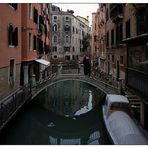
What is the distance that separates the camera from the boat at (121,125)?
8211mm

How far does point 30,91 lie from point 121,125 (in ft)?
26.0

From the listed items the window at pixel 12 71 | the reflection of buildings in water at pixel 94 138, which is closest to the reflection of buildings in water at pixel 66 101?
the window at pixel 12 71

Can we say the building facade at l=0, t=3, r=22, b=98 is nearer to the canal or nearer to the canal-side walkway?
the canal-side walkway

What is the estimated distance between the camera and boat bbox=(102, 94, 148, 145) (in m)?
8.21

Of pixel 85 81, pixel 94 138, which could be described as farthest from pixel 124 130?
pixel 85 81

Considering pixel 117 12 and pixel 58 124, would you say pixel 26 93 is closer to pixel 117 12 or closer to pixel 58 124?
pixel 58 124

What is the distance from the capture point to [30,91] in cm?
1633

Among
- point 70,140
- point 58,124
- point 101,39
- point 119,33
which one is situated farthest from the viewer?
point 101,39

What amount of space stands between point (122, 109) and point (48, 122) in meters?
4.54

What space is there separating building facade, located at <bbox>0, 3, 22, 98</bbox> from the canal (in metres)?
1.63

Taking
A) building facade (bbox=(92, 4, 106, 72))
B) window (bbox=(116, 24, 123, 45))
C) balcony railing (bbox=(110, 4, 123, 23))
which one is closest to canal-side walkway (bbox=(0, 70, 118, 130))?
window (bbox=(116, 24, 123, 45))

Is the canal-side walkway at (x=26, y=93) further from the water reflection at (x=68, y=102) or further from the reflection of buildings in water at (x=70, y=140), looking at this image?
the reflection of buildings in water at (x=70, y=140)

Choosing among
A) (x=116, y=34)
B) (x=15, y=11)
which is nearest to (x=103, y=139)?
(x=15, y=11)

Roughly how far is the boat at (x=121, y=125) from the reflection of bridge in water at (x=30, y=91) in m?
3.76
